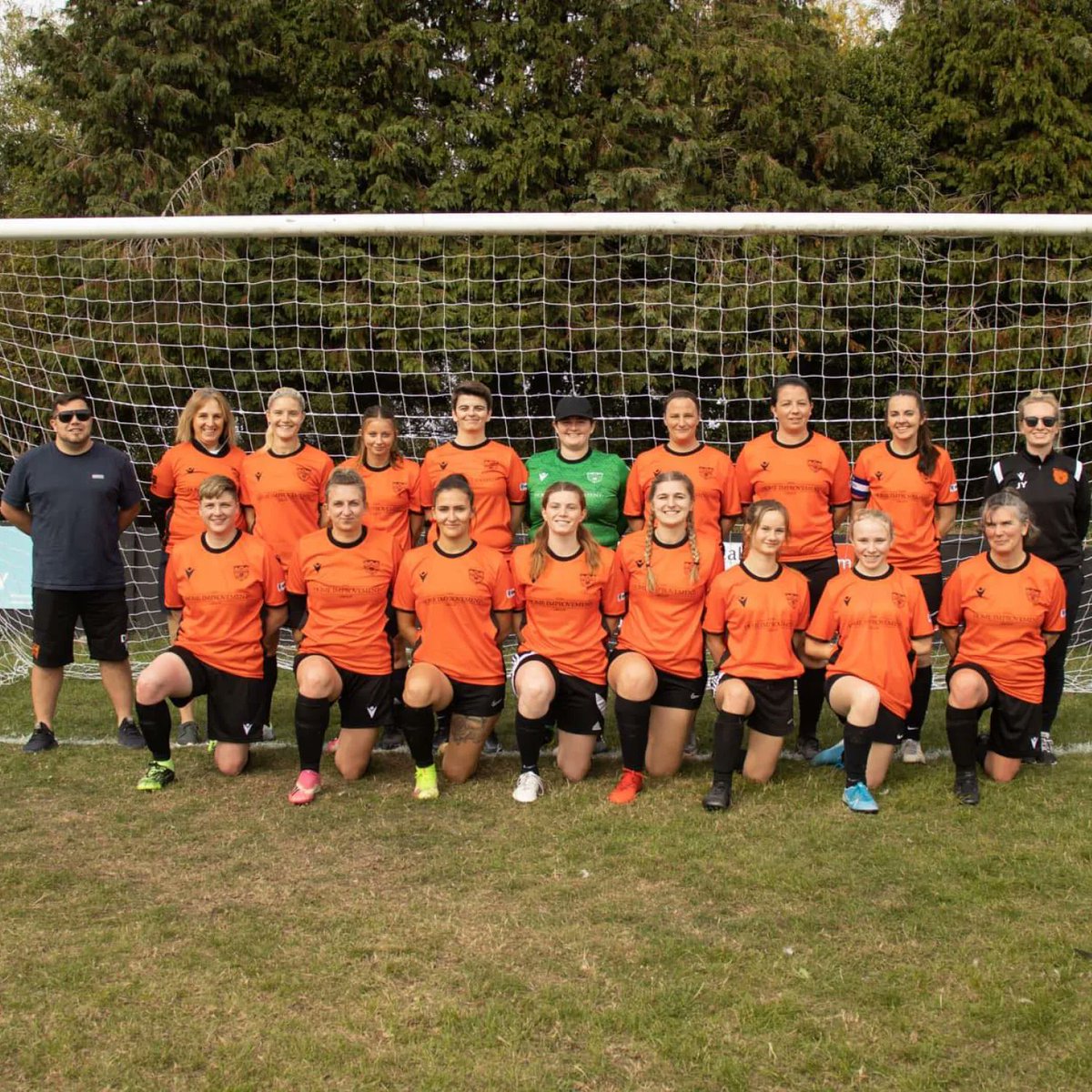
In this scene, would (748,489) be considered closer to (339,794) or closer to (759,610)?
(759,610)

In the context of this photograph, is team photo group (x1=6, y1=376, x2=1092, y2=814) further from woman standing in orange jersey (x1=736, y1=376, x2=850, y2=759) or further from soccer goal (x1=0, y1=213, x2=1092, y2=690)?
soccer goal (x1=0, y1=213, x2=1092, y2=690)

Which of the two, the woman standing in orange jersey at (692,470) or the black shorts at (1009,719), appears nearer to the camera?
the black shorts at (1009,719)

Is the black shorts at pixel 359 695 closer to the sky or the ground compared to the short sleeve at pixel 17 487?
closer to the ground

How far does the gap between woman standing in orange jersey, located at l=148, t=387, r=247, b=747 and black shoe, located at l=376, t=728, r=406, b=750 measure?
1.13 meters

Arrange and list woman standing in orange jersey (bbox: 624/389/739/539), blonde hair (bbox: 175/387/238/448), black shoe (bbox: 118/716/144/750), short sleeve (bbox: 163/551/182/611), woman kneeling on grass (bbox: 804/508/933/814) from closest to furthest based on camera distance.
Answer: woman kneeling on grass (bbox: 804/508/933/814) < short sleeve (bbox: 163/551/182/611) < woman standing in orange jersey (bbox: 624/389/739/539) < blonde hair (bbox: 175/387/238/448) < black shoe (bbox: 118/716/144/750)

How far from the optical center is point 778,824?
13.9 feet

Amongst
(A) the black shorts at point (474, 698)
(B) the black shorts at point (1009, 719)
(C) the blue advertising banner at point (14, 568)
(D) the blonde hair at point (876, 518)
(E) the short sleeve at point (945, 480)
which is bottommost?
(B) the black shorts at point (1009, 719)

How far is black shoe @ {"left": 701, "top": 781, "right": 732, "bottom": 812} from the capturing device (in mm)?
4410

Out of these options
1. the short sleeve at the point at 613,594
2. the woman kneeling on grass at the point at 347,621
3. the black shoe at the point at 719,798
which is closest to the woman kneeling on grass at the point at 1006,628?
the black shoe at the point at 719,798

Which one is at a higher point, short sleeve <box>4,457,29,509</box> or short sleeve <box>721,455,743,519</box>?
short sleeve <box>4,457,29,509</box>

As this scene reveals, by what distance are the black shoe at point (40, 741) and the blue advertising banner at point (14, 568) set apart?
82.7 inches

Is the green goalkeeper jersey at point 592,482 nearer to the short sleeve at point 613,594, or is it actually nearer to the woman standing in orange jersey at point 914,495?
the short sleeve at point 613,594

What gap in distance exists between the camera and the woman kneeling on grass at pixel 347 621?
4754 mm

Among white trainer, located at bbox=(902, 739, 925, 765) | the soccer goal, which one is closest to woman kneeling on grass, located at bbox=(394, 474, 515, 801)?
white trainer, located at bbox=(902, 739, 925, 765)
